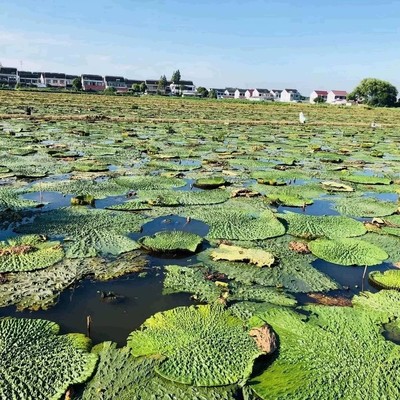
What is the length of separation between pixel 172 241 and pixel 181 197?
68.3 inches

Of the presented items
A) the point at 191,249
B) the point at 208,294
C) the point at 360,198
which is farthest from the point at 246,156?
the point at 208,294

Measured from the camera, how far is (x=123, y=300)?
2.93 meters

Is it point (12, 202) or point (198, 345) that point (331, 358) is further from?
point (12, 202)

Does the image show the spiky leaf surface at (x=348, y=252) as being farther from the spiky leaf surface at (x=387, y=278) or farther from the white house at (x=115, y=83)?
the white house at (x=115, y=83)

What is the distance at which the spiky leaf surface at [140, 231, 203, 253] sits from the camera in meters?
3.71

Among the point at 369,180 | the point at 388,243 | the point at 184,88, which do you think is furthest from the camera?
the point at 184,88

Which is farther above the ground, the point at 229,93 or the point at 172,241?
the point at 229,93

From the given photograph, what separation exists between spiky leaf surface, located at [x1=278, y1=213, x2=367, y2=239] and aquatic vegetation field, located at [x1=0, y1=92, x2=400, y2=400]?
0.02 metres

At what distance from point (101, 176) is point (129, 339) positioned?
474cm

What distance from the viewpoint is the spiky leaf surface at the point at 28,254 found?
128 inches

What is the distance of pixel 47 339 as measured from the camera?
7.75 ft

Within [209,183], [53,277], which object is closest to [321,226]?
[209,183]

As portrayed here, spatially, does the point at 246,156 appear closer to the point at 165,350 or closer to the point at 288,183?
the point at 288,183

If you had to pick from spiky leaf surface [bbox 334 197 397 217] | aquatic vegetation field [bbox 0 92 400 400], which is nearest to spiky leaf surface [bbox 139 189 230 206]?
aquatic vegetation field [bbox 0 92 400 400]
